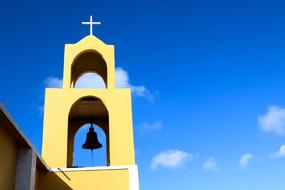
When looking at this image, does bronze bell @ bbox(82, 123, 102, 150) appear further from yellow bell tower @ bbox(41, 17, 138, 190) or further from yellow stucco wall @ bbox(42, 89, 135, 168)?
yellow stucco wall @ bbox(42, 89, 135, 168)

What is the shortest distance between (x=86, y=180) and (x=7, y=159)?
2.70m

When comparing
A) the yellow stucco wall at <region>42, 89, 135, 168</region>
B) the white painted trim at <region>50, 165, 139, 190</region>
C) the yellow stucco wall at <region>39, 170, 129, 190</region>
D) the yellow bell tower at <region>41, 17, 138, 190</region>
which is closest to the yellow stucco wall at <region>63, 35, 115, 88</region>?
the yellow bell tower at <region>41, 17, 138, 190</region>

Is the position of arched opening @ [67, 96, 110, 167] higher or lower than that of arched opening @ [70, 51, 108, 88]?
lower

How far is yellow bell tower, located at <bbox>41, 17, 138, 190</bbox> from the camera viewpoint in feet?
30.7

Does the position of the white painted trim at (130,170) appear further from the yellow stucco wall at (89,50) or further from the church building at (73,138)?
the yellow stucco wall at (89,50)

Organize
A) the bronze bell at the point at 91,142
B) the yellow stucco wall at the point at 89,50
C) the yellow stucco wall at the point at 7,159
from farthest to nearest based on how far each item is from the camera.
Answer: the bronze bell at the point at 91,142, the yellow stucco wall at the point at 89,50, the yellow stucco wall at the point at 7,159

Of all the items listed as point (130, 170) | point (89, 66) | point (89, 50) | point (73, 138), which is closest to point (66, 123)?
point (73, 138)

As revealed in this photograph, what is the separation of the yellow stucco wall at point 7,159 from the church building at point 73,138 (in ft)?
0.06

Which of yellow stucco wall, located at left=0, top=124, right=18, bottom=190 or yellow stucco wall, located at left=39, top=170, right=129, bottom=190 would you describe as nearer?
yellow stucco wall, located at left=0, top=124, right=18, bottom=190

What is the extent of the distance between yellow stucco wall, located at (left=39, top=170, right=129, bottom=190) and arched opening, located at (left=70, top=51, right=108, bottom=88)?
3473mm

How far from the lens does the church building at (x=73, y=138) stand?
25.1 feet

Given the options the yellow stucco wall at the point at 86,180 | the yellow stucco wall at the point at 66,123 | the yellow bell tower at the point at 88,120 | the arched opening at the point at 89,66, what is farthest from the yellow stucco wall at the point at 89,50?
the yellow stucco wall at the point at 86,180

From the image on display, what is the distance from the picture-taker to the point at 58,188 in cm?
909

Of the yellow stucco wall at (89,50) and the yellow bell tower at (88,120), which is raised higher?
the yellow stucco wall at (89,50)
